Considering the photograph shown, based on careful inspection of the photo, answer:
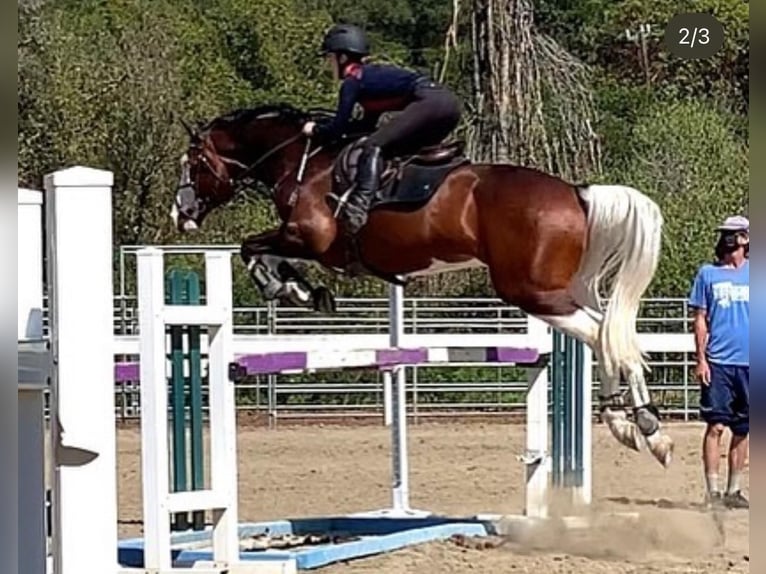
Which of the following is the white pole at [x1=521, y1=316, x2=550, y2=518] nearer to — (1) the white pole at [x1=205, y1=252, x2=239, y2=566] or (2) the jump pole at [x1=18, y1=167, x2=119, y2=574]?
(1) the white pole at [x1=205, y1=252, x2=239, y2=566]

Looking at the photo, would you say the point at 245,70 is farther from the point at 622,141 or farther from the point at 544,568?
the point at 544,568

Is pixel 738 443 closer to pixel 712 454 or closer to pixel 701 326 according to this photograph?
pixel 712 454

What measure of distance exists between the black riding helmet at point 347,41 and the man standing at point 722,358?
1463 millimetres

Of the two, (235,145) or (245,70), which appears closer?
(235,145)

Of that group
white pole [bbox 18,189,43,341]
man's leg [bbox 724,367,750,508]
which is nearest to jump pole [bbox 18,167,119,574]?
white pole [bbox 18,189,43,341]

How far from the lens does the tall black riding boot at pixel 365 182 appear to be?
16.5 feet

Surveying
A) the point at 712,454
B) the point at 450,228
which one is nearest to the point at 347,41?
the point at 450,228

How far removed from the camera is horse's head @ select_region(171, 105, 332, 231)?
Answer: 210 inches

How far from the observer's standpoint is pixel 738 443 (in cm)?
558

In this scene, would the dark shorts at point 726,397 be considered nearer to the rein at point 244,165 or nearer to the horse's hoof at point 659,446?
the horse's hoof at point 659,446

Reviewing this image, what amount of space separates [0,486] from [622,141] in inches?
530

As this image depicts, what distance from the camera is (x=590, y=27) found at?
1784cm

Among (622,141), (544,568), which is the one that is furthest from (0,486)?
(622,141)

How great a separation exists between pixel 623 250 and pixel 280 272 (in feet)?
3.87
